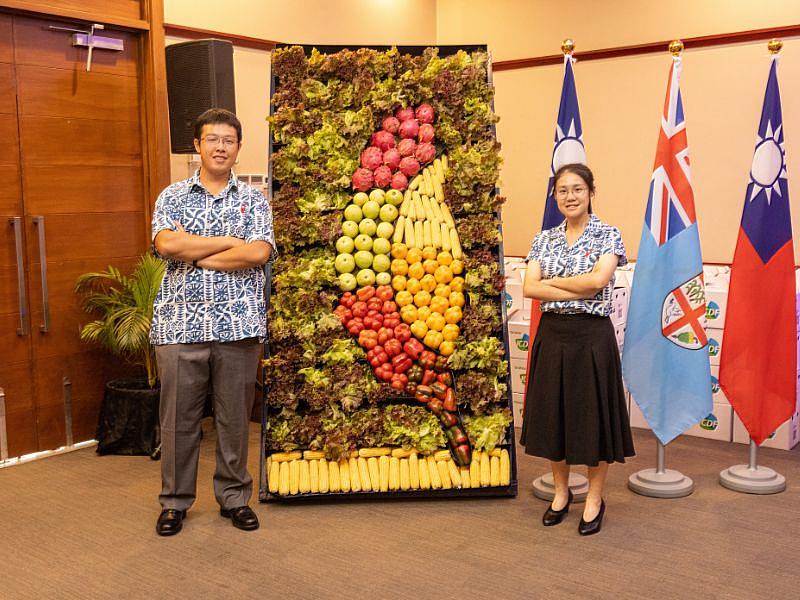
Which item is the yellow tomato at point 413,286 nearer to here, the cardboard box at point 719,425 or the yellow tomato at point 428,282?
the yellow tomato at point 428,282

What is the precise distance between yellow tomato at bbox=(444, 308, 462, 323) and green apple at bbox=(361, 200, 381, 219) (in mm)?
552

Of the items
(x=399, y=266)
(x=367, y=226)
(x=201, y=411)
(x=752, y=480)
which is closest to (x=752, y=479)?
(x=752, y=480)

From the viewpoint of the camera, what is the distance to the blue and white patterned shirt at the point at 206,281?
3.69m

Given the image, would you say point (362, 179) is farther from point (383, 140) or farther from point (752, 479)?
point (752, 479)

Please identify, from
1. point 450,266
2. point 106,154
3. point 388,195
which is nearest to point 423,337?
point 450,266

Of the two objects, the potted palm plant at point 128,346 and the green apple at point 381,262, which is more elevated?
the green apple at point 381,262

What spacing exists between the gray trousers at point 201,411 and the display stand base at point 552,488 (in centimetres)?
134

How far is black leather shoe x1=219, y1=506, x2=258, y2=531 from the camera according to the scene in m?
3.84

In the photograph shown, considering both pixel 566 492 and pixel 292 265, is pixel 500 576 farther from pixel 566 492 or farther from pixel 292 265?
pixel 292 265

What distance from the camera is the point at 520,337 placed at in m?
5.53

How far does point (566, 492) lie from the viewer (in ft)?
13.0

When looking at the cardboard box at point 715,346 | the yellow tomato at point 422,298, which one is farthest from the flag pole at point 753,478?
the yellow tomato at point 422,298

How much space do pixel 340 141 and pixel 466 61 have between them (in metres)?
0.68

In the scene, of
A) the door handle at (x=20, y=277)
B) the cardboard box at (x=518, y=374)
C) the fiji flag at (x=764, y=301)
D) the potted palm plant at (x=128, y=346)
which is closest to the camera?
the fiji flag at (x=764, y=301)
